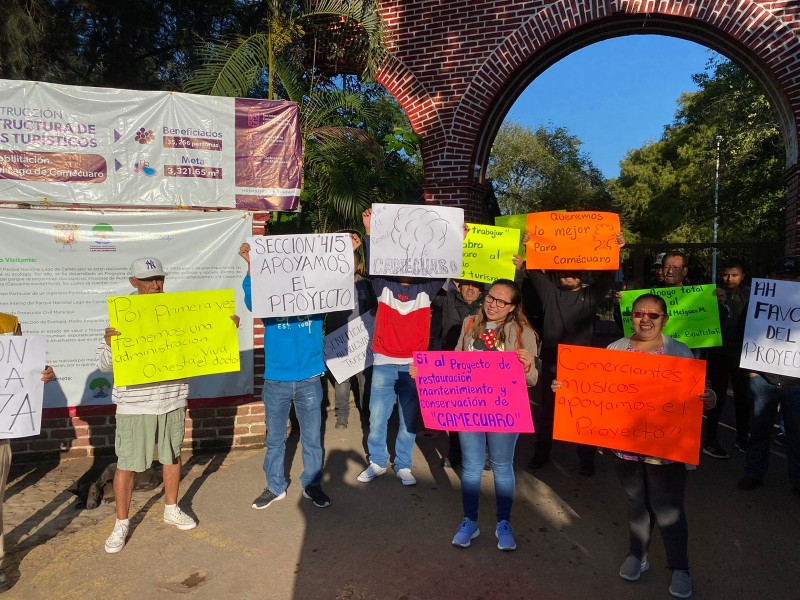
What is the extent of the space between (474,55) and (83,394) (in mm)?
6947

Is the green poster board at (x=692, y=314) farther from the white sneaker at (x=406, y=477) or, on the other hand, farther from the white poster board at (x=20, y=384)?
the white poster board at (x=20, y=384)

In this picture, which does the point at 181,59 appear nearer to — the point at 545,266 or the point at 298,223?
the point at 298,223

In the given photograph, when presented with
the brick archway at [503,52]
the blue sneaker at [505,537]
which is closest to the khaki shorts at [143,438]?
the blue sneaker at [505,537]

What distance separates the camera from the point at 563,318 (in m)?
4.87

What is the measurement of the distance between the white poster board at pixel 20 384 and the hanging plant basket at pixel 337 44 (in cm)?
660

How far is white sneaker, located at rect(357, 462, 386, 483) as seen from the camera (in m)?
4.70

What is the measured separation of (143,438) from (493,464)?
2.19 metres

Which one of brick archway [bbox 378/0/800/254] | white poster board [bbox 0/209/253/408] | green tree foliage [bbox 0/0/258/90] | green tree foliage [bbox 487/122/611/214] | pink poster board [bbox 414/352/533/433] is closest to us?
pink poster board [bbox 414/352/533/433]

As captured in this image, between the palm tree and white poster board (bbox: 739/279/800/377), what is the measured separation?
4.14 m

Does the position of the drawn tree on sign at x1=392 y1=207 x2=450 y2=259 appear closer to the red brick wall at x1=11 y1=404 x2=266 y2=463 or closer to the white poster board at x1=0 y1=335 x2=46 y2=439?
the red brick wall at x1=11 y1=404 x2=266 y2=463

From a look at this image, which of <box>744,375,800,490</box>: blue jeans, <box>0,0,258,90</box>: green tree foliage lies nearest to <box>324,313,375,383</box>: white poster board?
<box>744,375,800,490</box>: blue jeans

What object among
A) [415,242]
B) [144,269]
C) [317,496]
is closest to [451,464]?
[317,496]

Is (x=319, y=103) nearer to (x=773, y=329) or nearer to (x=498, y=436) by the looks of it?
→ (x=498, y=436)

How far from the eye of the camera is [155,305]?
3629mm
